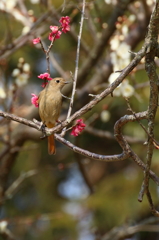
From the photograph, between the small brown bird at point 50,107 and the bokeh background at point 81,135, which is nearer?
the small brown bird at point 50,107

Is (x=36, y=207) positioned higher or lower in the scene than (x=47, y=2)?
lower

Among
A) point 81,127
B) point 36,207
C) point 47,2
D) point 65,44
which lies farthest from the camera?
point 65,44

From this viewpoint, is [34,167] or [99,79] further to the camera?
[34,167]

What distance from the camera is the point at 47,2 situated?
13.7 ft

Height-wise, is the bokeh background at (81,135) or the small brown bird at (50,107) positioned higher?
the bokeh background at (81,135)

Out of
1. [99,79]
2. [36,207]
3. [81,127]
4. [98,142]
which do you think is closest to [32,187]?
[36,207]

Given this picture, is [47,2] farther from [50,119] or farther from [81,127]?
[81,127]

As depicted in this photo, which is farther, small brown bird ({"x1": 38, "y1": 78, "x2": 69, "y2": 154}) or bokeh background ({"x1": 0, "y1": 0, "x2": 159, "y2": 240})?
bokeh background ({"x1": 0, "y1": 0, "x2": 159, "y2": 240})

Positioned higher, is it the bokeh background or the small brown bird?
the bokeh background

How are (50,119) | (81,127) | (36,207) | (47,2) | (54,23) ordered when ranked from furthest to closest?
(36,207), (54,23), (47,2), (50,119), (81,127)

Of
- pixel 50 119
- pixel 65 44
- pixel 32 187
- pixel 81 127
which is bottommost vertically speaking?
pixel 81 127

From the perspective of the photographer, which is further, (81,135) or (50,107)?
(81,135)

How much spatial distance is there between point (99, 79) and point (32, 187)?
8.67 feet

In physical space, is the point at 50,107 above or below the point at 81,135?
below
